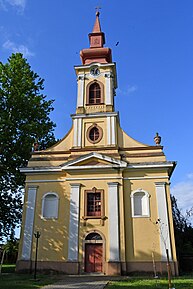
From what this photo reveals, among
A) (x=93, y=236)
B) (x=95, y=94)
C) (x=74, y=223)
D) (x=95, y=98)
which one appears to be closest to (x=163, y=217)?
(x=93, y=236)

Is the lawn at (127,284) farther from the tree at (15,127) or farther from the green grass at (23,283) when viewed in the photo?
the tree at (15,127)

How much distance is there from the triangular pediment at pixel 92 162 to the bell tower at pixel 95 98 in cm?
146

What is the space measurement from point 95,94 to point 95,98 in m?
0.38

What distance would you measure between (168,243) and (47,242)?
7.39 metres

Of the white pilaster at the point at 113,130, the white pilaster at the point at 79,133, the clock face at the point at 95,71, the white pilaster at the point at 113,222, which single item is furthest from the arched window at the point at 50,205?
the clock face at the point at 95,71

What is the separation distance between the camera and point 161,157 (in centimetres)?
1978

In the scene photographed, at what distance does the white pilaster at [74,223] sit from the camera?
700 inches

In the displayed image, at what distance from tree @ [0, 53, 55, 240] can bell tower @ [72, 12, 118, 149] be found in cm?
336

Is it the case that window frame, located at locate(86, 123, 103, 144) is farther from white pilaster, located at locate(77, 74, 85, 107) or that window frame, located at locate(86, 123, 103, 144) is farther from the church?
white pilaster, located at locate(77, 74, 85, 107)

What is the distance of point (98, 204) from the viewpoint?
19031 millimetres

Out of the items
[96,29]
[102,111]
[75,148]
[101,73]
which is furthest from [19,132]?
[96,29]

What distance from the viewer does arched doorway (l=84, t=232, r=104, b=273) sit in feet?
57.6

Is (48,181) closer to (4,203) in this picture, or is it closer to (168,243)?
(4,203)

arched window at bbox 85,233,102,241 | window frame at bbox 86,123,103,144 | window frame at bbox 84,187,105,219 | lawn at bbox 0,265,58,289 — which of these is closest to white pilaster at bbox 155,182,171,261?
window frame at bbox 84,187,105,219
